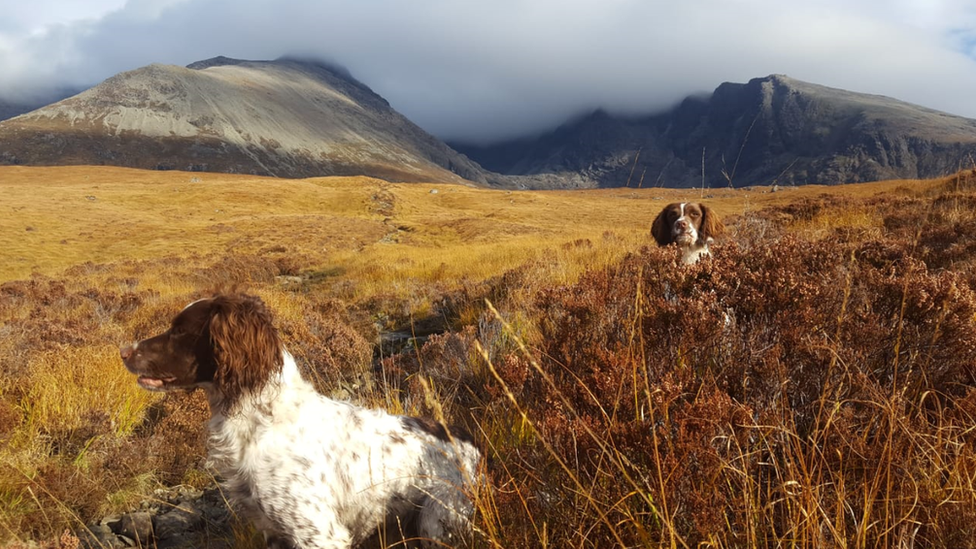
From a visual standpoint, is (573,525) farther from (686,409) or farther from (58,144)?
(58,144)

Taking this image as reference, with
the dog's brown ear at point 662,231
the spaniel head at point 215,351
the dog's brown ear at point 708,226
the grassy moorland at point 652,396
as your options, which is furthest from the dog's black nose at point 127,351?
the dog's brown ear at point 708,226

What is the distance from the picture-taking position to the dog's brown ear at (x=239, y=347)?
2336 mm

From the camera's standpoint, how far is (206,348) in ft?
8.07

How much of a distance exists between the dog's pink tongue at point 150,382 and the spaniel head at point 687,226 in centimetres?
492

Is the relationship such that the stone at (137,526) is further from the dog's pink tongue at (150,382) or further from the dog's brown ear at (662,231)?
the dog's brown ear at (662,231)

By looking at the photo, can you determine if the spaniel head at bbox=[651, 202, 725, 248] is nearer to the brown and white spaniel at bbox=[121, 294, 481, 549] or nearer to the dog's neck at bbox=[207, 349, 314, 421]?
the brown and white spaniel at bbox=[121, 294, 481, 549]

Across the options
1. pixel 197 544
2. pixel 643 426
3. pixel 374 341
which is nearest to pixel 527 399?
pixel 643 426

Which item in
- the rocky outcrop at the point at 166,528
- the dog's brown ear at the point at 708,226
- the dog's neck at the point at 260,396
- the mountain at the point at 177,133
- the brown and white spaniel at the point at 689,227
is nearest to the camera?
the dog's neck at the point at 260,396

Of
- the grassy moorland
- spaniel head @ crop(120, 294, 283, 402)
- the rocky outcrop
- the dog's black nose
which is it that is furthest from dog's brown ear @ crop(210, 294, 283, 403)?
the rocky outcrop

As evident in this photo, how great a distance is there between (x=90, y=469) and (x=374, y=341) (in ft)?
13.9

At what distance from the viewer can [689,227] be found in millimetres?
5656

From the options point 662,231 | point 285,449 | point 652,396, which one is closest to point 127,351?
point 285,449

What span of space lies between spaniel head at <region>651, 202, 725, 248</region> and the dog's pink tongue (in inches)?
194

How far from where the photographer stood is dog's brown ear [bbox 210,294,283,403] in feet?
7.66
